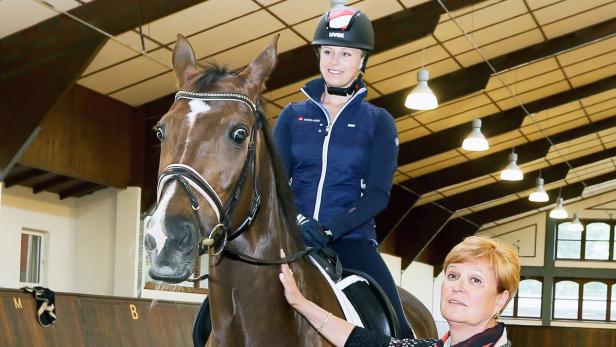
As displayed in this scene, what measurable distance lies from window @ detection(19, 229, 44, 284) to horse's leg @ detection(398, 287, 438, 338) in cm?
987

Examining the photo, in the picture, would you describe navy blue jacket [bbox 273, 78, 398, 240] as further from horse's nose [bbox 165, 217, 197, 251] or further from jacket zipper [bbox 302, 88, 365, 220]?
horse's nose [bbox 165, 217, 197, 251]

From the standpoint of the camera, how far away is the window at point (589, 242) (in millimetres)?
34219

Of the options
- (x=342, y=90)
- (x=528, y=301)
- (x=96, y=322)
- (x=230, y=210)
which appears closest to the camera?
(x=230, y=210)

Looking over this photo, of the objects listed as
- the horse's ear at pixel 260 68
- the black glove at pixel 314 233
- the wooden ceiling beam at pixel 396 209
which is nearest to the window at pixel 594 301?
the wooden ceiling beam at pixel 396 209

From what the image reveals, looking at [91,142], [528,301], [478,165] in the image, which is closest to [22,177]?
[91,142]

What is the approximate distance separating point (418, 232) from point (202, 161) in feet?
85.7

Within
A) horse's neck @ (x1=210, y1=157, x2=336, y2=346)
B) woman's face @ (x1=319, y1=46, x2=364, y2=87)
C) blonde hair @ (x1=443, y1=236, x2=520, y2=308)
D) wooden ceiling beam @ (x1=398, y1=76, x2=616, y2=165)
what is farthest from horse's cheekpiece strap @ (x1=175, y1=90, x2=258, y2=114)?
wooden ceiling beam @ (x1=398, y1=76, x2=616, y2=165)

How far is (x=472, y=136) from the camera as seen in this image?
47.4ft

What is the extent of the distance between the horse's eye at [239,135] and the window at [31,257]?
38.7 ft

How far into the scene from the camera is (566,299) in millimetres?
34750

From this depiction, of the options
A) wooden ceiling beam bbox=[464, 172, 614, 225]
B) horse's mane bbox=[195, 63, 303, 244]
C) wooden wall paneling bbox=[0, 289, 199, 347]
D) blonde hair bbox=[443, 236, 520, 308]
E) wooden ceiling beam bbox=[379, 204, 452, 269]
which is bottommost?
wooden wall paneling bbox=[0, 289, 199, 347]

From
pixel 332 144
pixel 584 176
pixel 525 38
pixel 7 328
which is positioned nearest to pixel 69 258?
pixel 7 328

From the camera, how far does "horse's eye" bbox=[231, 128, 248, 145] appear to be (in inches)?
111

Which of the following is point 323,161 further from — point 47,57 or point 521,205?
point 521,205
